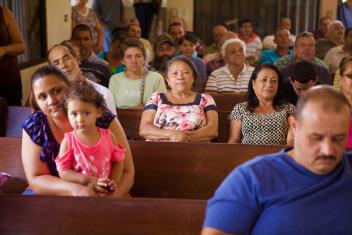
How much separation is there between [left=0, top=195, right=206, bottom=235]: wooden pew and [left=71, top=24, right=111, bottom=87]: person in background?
106 inches

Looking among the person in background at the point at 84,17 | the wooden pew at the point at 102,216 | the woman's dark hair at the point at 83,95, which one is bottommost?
the wooden pew at the point at 102,216

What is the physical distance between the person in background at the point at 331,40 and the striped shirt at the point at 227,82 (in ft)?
7.32

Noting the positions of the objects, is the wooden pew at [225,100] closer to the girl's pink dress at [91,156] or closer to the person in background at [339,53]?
the girl's pink dress at [91,156]

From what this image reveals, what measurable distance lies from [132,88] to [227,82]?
981 mm

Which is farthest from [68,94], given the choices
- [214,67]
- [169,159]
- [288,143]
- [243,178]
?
[214,67]

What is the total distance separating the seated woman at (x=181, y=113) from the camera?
352cm

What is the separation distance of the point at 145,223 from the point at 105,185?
46 cm

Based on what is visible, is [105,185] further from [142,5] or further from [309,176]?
[142,5]

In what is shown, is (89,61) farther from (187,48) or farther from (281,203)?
(281,203)

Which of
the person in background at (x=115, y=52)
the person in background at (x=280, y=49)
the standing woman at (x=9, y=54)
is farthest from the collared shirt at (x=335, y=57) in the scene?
the standing woman at (x=9, y=54)

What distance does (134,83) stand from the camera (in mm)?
4352

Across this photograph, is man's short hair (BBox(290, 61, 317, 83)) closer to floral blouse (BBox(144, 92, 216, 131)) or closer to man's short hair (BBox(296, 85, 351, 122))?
floral blouse (BBox(144, 92, 216, 131))

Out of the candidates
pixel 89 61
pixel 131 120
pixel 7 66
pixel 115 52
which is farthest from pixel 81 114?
pixel 115 52

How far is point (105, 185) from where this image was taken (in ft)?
7.69
